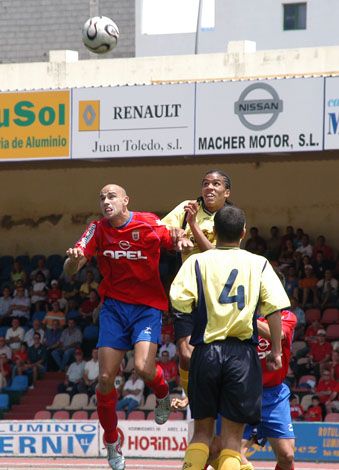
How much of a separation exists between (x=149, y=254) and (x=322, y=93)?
33.3 feet

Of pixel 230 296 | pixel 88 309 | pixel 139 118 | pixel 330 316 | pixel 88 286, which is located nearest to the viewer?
pixel 230 296

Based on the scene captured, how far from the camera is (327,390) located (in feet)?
67.2

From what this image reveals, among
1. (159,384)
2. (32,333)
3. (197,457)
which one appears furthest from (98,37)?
(197,457)

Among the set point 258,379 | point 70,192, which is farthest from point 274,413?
point 70,192

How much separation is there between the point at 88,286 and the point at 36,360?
5.80 feet

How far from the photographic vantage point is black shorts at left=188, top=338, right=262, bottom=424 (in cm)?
951

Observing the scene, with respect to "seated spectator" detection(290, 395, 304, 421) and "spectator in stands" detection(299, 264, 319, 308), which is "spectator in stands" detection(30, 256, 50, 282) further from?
"seated spectator" detection(290, 395, 304, 421)

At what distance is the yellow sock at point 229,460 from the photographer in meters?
9.46

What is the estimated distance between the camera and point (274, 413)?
434 inches

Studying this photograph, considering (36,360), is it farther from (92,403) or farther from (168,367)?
(168,367)

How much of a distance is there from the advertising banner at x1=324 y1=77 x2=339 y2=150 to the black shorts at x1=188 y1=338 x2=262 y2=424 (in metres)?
11.7

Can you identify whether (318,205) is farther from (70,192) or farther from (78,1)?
(78,1)

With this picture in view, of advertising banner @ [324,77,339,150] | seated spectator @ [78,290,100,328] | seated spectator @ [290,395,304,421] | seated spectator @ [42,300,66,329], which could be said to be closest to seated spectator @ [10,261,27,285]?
seated spectator @ [42,300,66,329]

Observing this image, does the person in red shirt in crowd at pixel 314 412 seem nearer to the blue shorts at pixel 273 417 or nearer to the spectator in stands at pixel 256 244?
the spectator in stands at pixel 256 244
